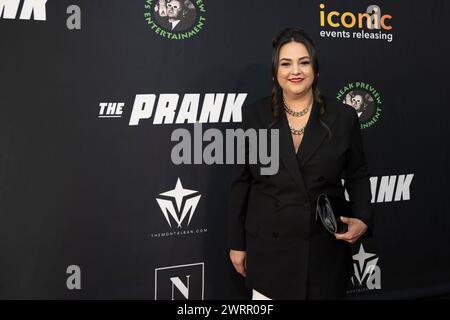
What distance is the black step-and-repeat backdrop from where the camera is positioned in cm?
209

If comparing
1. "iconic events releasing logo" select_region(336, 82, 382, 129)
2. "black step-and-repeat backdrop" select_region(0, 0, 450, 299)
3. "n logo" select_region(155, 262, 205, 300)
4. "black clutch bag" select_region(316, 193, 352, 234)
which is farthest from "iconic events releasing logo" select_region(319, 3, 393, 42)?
"n logo" select_region(155, 262, 205, 300)

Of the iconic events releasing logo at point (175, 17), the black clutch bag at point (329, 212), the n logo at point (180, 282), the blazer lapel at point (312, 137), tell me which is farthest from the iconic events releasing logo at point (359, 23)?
the n logo at point (180, 282)

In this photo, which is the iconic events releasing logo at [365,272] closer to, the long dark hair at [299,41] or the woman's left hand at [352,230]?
the woman's left hand at [352,230]

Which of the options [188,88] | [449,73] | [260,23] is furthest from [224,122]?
[449,73]

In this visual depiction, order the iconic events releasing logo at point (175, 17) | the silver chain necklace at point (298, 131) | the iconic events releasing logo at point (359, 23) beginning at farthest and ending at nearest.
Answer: the iconic events releasing logo at point (359, 23), the iconic events releasing logo at point (175, 17), the silver chain necklace at point (298, 131)

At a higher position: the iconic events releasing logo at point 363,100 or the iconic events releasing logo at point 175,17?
the iconic events releasing logo at point 175,17

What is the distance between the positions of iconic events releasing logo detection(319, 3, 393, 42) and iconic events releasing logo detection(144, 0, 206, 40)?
2.30 ft

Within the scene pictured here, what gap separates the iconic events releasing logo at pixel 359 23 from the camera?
2.57 meters

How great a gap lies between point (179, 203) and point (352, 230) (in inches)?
37.3

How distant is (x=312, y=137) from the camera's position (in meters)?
1.69

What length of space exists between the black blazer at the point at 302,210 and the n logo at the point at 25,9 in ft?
3.46

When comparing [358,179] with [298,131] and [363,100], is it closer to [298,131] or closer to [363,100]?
[298,131]
